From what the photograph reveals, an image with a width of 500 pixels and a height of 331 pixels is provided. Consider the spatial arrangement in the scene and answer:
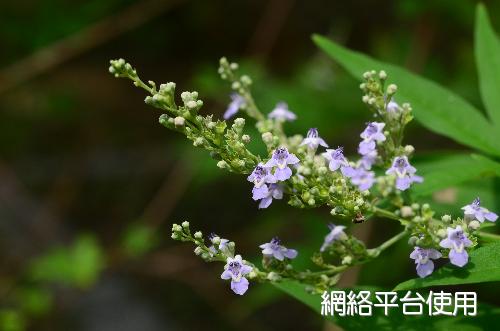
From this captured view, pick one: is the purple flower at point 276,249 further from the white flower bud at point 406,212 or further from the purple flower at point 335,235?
the white flower bud at point 406,212

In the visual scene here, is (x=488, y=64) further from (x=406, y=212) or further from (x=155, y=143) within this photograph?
(x=155, y=143)

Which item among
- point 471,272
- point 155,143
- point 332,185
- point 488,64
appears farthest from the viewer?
point 155,143

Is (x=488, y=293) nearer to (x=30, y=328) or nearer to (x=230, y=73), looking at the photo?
(x=230, y=73)

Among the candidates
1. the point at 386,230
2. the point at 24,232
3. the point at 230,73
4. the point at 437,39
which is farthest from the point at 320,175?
the point at 24,232

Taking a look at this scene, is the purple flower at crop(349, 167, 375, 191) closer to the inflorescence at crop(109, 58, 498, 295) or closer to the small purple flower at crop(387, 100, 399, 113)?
Answer: the inflorescence at crop(109, 58, 498, 295)

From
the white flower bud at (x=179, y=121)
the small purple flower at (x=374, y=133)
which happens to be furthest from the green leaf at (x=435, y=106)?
the white flower bud at (x=179, y=121)

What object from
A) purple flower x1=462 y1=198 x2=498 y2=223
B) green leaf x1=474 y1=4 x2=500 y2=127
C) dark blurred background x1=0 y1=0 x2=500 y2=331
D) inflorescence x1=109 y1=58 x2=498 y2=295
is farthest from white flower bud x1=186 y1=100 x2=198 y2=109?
dark blurred background x1=0 y1=0 x2=500 y2=331

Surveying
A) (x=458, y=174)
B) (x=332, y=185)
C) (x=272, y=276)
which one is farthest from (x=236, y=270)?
(x=458, y=174)
